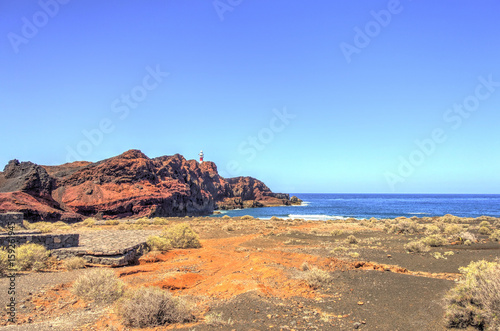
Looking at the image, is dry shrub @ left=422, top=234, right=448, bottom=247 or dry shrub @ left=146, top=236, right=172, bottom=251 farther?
dry shrub @ left=422, top=234, right=448, bottom=247

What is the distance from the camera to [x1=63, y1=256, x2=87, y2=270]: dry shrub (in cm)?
1090

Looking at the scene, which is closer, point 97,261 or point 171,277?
point 171,277

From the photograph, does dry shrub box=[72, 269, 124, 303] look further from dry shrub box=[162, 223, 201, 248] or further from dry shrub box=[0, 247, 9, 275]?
dry shrub box=[162, 223, 201, 248]

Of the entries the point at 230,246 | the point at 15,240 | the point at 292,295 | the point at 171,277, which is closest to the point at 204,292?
the point at 171,277

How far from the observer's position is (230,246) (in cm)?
1861

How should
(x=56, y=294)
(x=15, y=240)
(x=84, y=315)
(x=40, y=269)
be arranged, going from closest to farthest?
(x=84, y=315) → (x=56, y=294) → (x=40, y=269) → (x=15, y=240)

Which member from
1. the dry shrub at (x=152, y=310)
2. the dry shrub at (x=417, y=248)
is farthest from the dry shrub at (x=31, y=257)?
the dry shrub at (x=417, y=248)

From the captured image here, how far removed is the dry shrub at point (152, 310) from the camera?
5.68m

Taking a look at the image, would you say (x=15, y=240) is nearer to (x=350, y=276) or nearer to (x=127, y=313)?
(x=127, y=313)

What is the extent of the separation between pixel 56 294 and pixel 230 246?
11.6 metres

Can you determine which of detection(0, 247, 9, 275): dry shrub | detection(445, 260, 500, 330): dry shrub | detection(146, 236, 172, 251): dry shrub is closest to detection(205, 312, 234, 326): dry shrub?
detection(445, 260, 500, 330): dry shrub

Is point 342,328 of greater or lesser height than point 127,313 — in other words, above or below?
below

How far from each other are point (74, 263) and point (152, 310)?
7061 mm

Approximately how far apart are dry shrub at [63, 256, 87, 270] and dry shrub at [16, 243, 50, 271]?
757 millimetres
